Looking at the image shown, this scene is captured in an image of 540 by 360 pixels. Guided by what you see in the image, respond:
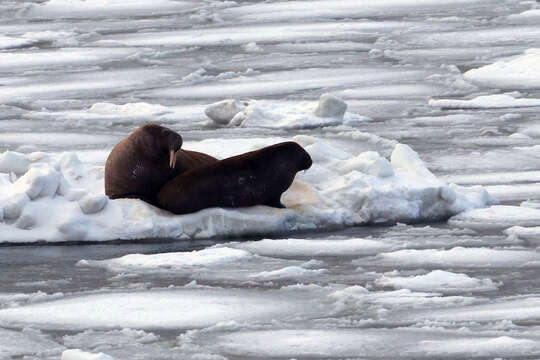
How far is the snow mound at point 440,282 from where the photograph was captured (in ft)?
19.7

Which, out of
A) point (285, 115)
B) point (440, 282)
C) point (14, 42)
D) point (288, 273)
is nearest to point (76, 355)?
point (288, 273)

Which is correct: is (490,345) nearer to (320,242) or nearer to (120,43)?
(320,242)

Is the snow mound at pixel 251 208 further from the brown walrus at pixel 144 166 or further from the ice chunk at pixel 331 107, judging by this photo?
the ice chunk at pixel 331 107

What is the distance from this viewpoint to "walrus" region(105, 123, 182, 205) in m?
7.71

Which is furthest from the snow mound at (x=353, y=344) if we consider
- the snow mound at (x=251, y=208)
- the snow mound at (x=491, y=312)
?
the snow mound at (x=251, y=208)

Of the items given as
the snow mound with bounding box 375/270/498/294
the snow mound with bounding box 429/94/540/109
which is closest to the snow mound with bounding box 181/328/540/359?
the snow mound with bounding box 375/270/498/294

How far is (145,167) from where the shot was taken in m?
7.71

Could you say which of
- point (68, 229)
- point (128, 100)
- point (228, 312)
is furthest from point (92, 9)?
point (228, 312)

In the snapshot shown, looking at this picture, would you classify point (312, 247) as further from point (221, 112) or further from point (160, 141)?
point (221, 112)

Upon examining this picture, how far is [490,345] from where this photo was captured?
4965mm

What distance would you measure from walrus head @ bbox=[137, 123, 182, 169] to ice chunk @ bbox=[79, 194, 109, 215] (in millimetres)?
456

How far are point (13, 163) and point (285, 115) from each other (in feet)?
13.1

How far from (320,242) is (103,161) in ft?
9.78

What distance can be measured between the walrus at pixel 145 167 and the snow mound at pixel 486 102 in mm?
5210
